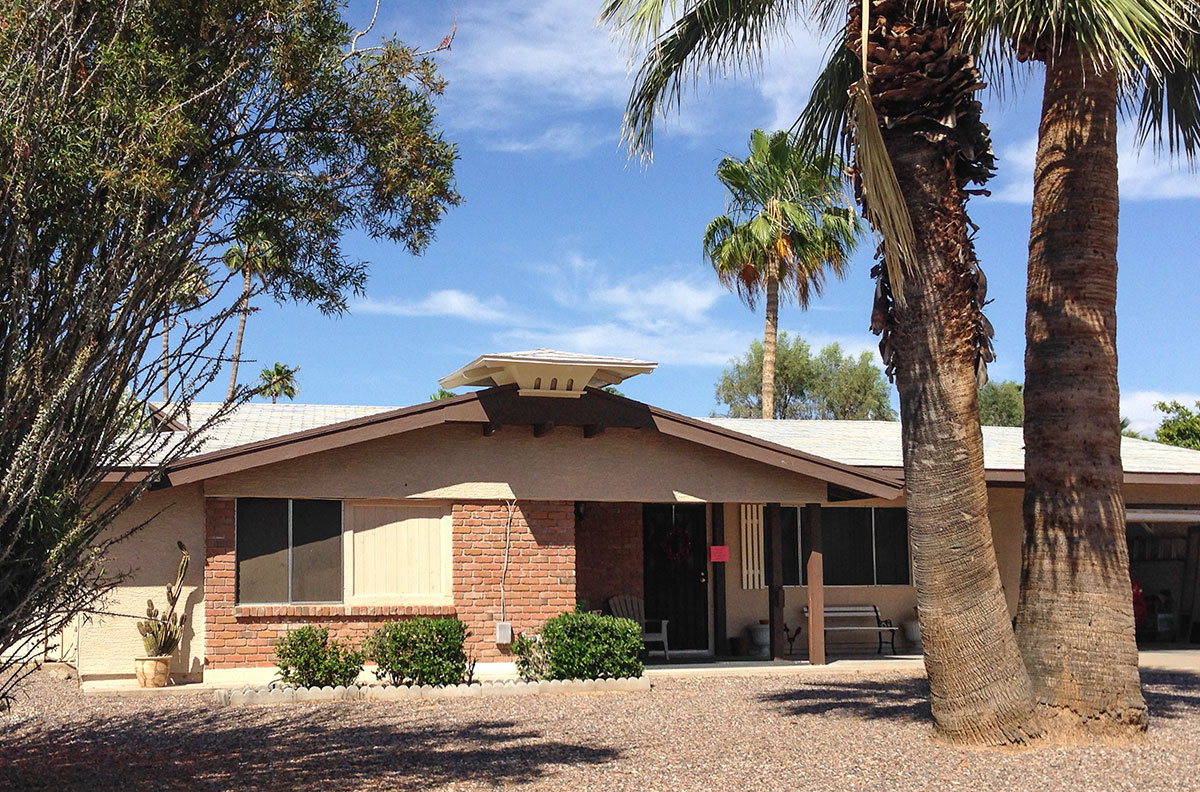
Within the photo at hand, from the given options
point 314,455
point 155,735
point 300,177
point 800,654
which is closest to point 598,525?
point 800,654

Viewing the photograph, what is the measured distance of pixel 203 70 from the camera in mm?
7836

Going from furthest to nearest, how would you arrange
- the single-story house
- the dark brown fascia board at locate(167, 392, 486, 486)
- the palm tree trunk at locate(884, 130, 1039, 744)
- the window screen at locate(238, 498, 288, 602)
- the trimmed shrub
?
the window screen at locate(238, 498, 288, 602), the single-story house, the trimmed shrub, the dark brown fascia board at locate(167, 392, 486, 486), the palm tree trunk at locate(884, 130, 1039, 744)

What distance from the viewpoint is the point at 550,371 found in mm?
14414

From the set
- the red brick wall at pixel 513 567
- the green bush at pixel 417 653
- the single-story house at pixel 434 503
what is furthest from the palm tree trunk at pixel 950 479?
the red brick wall at pixel 513 567

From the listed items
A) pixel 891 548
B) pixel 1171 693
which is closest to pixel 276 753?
pixel 1171 693

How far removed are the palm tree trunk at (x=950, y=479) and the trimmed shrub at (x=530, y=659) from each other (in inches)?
219

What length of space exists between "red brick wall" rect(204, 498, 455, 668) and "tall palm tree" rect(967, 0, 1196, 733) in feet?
26.4

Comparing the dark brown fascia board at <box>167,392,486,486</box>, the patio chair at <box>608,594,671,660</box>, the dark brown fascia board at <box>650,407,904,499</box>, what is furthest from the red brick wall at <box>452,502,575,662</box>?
the patio chair at <box>608,594,671,660</box>

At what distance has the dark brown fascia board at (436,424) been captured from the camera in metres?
13.7

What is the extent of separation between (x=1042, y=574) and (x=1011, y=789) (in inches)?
83.6

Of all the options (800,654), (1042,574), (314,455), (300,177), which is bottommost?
(800,654)

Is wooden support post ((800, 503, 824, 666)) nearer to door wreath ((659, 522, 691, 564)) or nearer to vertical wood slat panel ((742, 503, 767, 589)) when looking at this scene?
vertical wood slat panel ((742, 503, 767, 589))

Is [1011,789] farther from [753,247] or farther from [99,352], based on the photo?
[753,247]

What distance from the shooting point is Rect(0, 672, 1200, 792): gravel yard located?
8406mm
